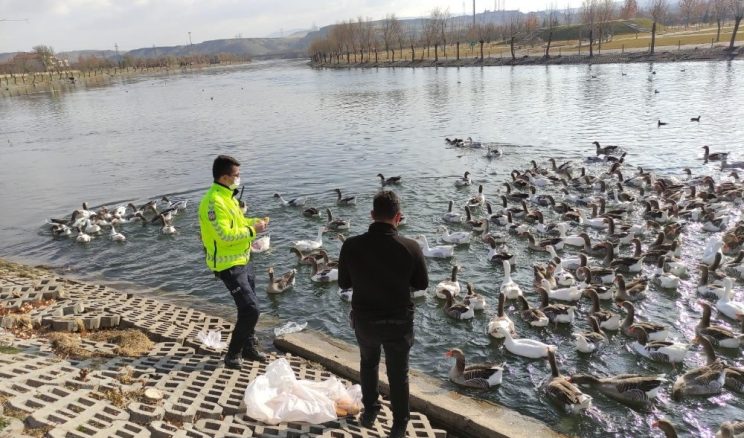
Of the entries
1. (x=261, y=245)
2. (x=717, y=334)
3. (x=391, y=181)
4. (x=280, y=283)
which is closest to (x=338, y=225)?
(x=261, y=245)

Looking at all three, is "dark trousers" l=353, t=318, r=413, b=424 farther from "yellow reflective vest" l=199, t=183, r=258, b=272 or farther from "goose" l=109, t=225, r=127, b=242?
"goose" l=109, t=225, r=127, b=242

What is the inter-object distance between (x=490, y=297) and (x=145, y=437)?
8.53m

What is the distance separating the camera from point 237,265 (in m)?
7.43

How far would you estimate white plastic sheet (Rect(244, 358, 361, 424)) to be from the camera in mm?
6500

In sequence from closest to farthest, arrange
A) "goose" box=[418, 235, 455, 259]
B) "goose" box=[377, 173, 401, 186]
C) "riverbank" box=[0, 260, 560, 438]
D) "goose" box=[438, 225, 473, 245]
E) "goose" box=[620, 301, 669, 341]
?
1. "riverbank" box=[0, 260, 560, 438]
2. "goose" box=[620, 301, 669, 341]
3. "goose" box=[418, 235, 455, 259]
4. "goose" box=[438, 225, 473, 245]
5. "goose" box=[377, 173, 401, 186]

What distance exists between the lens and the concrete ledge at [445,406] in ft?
23.5

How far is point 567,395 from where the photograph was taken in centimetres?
825

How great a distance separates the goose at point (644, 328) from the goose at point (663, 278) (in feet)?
7.24

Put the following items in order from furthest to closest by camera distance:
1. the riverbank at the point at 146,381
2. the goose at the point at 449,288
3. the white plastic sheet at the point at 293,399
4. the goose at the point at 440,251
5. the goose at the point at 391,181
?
the goose at the point at 391,181, the goose at the point at 440,251, the goose at the point at 449,288, the white plastic sheet at the point at 293,399, the riverbank at the point at 146,381

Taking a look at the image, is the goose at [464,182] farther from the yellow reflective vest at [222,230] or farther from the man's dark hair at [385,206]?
the man's dark hair at [385,206]

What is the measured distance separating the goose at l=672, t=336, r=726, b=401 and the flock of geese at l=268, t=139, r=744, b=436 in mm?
16

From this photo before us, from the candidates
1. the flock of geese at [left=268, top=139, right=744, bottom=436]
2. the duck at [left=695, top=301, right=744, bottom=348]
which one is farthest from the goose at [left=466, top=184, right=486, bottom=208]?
the duck at [left=695, top=301, right=744, bottom=348]

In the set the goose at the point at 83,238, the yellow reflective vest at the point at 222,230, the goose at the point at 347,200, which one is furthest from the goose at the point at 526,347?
the goose at the point at 83,238

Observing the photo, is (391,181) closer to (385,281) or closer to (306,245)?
(306,245)
